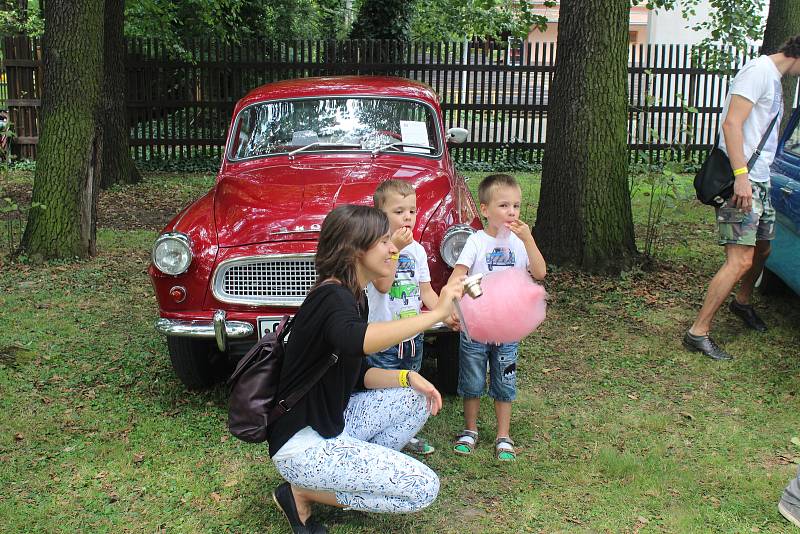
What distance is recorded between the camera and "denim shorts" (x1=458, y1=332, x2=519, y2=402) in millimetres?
4348

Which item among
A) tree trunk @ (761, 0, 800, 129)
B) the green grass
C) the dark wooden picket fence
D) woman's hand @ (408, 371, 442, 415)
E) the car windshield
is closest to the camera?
woman's hand @ (408, 371, 442, 415)

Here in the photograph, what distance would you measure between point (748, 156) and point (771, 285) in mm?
1917

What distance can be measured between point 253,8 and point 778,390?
55.8ft

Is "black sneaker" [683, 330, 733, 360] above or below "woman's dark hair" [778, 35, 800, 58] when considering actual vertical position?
below

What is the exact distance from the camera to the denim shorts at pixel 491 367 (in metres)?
4.35

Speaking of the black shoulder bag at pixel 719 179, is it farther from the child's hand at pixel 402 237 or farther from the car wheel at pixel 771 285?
the child's hand at pixel 402 237

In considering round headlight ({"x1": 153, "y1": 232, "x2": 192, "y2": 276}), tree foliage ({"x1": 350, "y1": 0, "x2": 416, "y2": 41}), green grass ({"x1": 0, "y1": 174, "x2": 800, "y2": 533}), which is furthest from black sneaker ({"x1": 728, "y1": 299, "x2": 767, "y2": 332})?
tree foliage ({"x1": 350, "y1": 0, "x2": 416, "y2": 41})

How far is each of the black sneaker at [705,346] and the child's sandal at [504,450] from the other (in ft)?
Answer: 6.82

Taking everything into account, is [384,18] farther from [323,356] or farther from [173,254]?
[323,356]

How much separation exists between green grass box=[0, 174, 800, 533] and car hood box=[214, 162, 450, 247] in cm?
110

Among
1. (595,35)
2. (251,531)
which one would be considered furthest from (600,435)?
(595,35)

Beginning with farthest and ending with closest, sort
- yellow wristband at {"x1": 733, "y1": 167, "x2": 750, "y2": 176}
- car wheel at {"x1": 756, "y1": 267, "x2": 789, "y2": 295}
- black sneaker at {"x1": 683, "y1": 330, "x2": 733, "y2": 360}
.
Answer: car wheel at {"x1": 756, "y1": 267, "x2": 789, "y2": 295} < black sneaker at {"x1": 683, "y1": 330, "x2": 733, "y2": 360} < yellow wristband at {"x1": 733, "y1": 167, "x2": 750, "y2": 176}

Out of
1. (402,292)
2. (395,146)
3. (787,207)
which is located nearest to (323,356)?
(402,292)

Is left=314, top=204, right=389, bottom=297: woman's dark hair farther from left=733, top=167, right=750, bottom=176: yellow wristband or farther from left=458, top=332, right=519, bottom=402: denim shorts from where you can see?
left=733, top=167, right=750, bottom=176: yellow wristband
